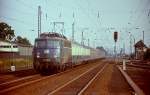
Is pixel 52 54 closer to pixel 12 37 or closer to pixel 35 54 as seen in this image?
pixel 35 54

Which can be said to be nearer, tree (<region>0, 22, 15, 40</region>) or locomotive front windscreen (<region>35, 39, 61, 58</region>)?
locomotive front windscreen (<region>35, 39, 61, 58</region>)

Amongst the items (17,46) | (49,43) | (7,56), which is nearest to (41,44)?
(49,43)

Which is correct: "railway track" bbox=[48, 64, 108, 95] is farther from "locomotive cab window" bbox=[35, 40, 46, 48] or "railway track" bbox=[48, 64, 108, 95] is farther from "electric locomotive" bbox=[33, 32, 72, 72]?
"locomotive cab window" bbox=[35, 40, 46, 48]

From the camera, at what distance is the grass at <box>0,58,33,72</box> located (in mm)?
38312

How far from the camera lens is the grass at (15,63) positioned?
3831cm

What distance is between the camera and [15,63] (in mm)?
44219

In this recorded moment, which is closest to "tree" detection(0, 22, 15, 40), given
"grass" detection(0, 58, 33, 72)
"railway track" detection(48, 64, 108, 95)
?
"grass" detection(0, 58, 33, 72)

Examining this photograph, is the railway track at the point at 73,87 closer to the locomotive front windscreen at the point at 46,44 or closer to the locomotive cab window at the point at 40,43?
the locomotive front windscreen at the point at 46,44

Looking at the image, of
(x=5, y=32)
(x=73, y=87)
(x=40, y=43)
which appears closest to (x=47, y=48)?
(x=40, y=43)

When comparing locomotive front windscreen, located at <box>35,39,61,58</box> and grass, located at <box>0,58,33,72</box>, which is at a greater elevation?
locomotive front windscreen, located at <box>35,39,61,58</box>

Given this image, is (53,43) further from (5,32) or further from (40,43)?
(5,32)

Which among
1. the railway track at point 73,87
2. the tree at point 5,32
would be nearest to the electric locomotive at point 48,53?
the railway track at point 73,87

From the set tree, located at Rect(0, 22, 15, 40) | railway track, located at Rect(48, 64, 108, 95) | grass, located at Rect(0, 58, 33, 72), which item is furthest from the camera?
tree, located at Rect(0, 22, 15, 40)

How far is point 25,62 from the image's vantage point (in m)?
45.9
